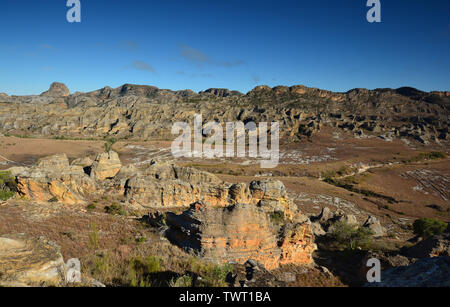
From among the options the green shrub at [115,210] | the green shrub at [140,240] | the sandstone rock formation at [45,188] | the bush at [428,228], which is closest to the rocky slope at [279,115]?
the bush at [428,228]

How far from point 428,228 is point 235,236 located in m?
22.3

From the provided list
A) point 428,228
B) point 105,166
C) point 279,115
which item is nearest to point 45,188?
point 105,166

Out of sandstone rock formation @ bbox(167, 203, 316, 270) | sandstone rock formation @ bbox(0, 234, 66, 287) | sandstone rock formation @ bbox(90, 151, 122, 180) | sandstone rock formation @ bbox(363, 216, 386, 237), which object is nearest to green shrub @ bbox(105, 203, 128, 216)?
sandstone rock formation @ bbox(167, 203, 316, 270)

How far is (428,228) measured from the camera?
2169 cm

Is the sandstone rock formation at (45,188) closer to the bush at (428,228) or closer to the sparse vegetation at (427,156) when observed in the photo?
the bush at (428,228)

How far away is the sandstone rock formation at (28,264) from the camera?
4.33m

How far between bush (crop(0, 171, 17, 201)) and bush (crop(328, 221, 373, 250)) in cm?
2271

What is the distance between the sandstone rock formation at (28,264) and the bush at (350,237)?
17797 mm

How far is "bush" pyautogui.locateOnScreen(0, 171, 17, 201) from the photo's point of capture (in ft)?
52.3

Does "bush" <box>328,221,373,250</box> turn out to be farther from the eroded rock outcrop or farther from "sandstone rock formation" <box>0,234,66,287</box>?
"sandstone rock formation" <box>0,234,66,287</box>

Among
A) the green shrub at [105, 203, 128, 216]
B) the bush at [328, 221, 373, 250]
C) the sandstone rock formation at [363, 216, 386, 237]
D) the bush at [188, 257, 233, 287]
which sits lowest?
the sandstone rock formation at [363, 216, 386, 237]

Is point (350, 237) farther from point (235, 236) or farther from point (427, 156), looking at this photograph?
point (427, 156)
